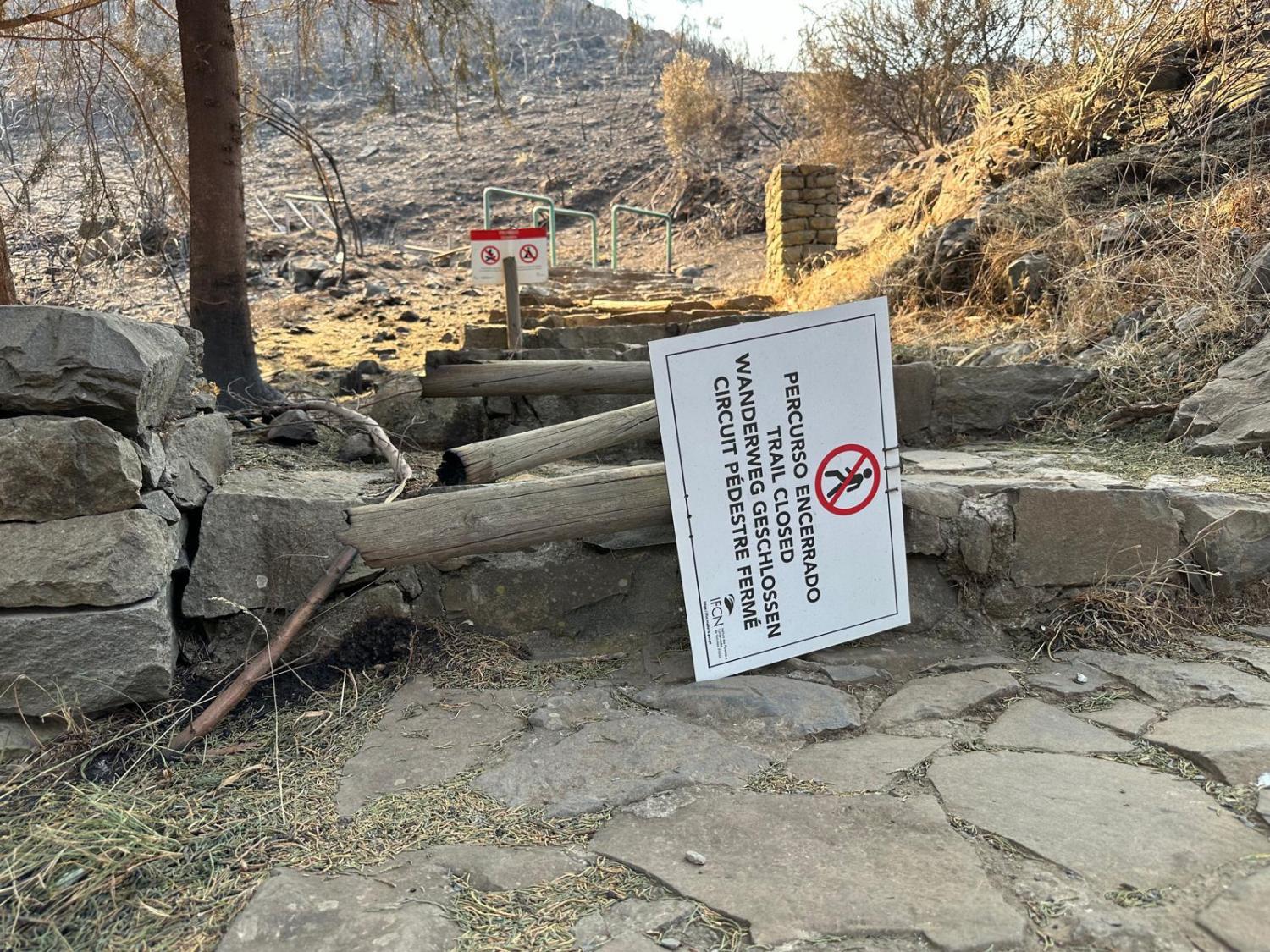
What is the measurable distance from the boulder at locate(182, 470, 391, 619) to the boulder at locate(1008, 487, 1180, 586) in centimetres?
211

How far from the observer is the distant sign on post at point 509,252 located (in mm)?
5562

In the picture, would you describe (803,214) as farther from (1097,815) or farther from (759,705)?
(1097,815)

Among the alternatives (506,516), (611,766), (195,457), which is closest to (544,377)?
(506,516)

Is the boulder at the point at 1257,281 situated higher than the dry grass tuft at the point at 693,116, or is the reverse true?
the dry grass tuft at the point at 693,116

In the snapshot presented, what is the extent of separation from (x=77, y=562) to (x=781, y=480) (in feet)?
6.15

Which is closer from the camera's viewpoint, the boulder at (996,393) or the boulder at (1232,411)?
the boulder at (1232,411)

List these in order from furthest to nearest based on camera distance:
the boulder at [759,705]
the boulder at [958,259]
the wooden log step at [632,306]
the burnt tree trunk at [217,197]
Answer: the wooden log step at [632,306] < the boulder at [958,259] < the burnt tree trunk at [217,197] < the boulder at [759,705]

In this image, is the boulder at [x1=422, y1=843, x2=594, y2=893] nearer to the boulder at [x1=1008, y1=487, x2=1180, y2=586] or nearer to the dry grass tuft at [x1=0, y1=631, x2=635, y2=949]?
the dry grass tuft at [x1=0, y1=631, x2=635, y2=949]

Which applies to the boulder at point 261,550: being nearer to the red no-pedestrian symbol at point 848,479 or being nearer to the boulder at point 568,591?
the boulder at point 568,591

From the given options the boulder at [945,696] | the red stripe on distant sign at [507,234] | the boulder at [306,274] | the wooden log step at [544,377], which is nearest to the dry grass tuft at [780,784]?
the boulder at [945,696]

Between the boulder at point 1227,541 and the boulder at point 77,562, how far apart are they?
308cm

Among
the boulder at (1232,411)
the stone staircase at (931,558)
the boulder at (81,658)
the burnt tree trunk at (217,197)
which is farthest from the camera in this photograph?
the burnt tree trunk at (217,197)

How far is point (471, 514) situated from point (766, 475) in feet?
2.81

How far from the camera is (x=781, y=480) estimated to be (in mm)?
2730
